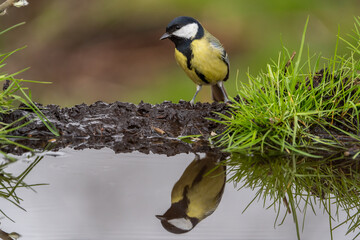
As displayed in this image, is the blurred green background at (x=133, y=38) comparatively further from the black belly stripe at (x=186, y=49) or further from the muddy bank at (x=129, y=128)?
the muddy bank at (x=129, y=128)

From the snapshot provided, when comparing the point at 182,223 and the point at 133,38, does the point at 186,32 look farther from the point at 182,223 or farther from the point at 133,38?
the point at 133,38

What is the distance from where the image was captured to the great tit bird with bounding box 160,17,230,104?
4582 mm

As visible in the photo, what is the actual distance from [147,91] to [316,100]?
14.4 ft

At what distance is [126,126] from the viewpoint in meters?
3.85

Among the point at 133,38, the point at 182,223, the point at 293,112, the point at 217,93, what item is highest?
the point at 182,223

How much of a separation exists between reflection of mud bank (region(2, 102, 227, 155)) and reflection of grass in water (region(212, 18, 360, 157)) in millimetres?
201

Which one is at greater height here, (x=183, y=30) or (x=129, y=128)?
(x=183, y=30)

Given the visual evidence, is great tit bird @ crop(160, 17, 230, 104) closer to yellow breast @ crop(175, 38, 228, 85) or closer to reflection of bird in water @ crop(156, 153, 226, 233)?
yellow breast @ crop(175, 38, 228, 85)

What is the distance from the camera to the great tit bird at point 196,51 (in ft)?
15.0

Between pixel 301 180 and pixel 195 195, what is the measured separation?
0.56 metres

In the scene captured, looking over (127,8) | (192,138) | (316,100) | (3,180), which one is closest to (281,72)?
(316,100)

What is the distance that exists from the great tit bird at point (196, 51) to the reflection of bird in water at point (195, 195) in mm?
1354

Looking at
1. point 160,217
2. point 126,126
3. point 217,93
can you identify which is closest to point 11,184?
point 160,217

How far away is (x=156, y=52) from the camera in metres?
9.00
